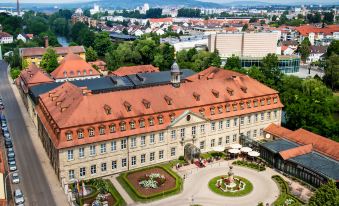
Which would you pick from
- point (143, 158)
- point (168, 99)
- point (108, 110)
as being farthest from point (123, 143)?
point (168, 99)

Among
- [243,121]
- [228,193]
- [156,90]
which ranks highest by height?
[156,90]

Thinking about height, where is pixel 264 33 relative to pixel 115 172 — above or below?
above

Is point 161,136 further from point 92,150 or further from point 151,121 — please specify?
point 92,150

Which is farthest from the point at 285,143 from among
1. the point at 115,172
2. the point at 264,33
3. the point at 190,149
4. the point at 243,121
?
the point at 264,33

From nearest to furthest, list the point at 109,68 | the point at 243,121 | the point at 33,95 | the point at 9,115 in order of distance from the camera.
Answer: the point at 243,121 < the point at 33,95 < the point at 9,115 < the point at 109,68

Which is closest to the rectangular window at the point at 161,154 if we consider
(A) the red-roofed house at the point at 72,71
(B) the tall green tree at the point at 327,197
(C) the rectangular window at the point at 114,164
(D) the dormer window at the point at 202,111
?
(C) the rectangular window at the point at 114,164

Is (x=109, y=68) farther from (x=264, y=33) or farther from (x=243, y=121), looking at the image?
(x=243, y=121)
